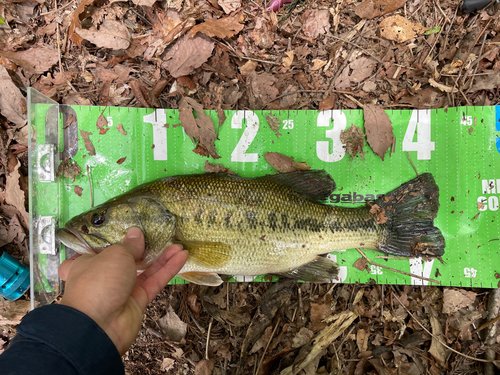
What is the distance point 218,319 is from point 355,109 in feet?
9.59

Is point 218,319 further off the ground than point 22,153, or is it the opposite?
point 22,153

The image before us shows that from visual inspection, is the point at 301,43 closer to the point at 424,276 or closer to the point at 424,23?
the point at 424,23

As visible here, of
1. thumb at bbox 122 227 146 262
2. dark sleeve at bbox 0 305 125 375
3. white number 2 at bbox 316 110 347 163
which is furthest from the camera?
white number 2 at bbox 316 110 347 163

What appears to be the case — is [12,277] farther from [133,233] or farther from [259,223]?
[259,223]

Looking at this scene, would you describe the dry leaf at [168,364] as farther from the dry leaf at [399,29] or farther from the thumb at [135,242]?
the dry leaf at [399,29]

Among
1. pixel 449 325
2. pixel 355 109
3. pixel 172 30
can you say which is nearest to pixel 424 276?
pixel 449 325

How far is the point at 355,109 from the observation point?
3.60 meters

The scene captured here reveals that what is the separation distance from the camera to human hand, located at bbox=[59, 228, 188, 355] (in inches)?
80.3

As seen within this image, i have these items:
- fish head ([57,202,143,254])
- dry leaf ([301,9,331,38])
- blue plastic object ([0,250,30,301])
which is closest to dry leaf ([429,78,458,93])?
dry leaf ([301,9,331,38])

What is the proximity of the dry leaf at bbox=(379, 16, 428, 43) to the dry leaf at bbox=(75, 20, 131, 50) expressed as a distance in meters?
3.07

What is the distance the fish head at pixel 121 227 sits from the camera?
289cm

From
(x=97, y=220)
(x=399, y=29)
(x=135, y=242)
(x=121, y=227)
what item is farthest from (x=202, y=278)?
(x=399, y=29)

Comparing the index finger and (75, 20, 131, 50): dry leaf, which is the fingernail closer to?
the index finger

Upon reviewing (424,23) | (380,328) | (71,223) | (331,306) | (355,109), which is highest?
(424,23)
